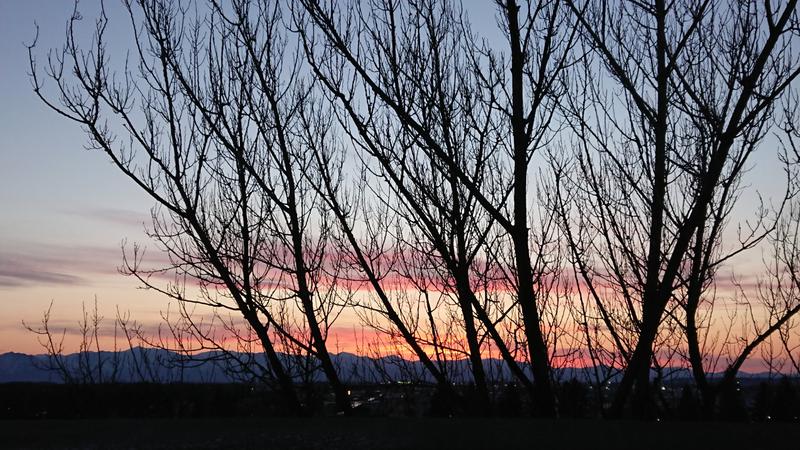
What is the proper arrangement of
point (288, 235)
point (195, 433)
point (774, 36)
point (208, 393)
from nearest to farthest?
1. point (195, 433)
2. point (774, 36)
3. point (288, 235)
4. point (208, 393)

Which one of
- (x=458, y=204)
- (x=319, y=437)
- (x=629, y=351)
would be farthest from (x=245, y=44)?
(x=319, y=437)

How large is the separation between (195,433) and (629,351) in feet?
16.7

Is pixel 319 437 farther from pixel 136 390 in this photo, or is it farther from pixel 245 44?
pixel 136 390

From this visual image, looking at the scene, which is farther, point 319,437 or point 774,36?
point 774,36

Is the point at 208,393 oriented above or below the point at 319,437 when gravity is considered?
above

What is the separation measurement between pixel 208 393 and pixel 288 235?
294cm

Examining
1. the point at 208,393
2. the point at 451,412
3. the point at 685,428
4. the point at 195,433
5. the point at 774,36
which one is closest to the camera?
the point at 685,428

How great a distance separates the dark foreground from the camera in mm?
2836

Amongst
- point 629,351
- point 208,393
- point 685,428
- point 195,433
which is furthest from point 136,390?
point 685,428

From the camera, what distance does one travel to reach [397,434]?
10.0ft

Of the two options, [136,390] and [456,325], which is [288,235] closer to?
[456,325]

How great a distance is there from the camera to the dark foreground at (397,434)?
2836 mm

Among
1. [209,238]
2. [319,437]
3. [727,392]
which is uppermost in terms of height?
[209,238]

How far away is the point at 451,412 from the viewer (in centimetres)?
673
